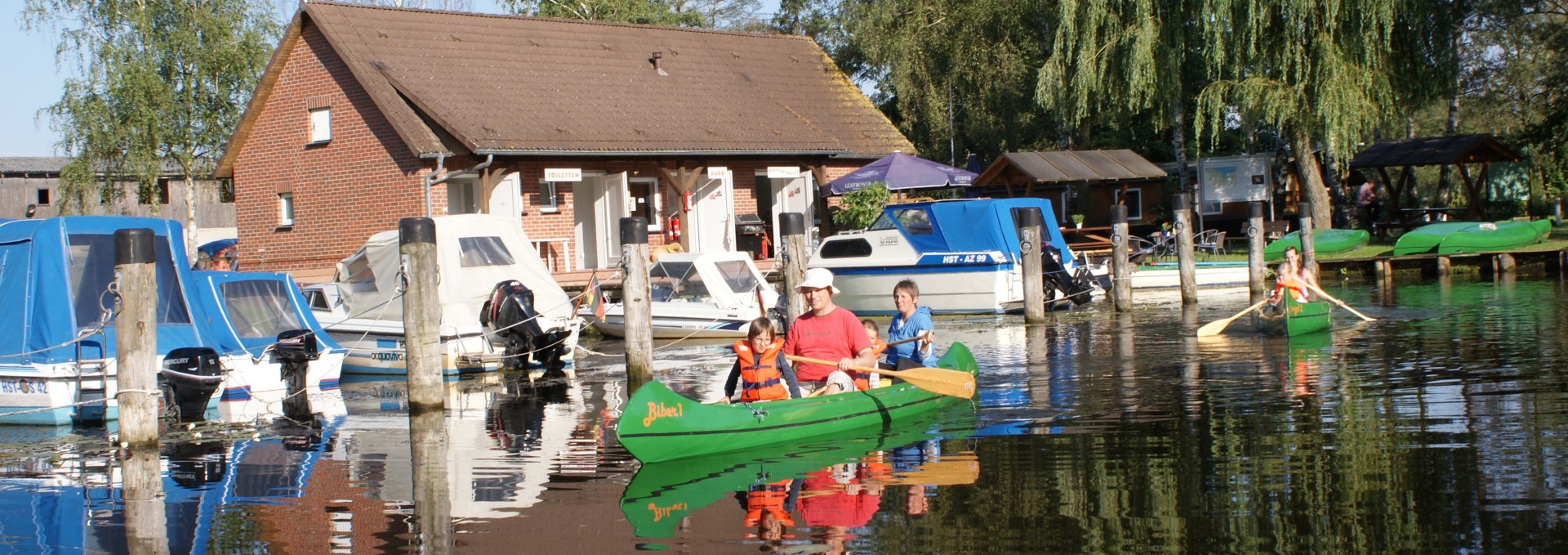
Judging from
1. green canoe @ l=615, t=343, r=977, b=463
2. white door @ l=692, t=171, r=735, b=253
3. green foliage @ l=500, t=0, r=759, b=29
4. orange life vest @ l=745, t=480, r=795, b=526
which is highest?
green foliage @ l=500, t=0, r=759, b=29

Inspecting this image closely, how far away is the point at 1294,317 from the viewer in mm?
19016

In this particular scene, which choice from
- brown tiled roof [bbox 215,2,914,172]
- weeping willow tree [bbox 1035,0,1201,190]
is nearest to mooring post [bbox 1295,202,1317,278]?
weeping willow tree [bbox 1035,0,1201,190]

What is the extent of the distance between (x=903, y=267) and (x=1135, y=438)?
14.2 m

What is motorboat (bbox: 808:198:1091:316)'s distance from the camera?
2464cm

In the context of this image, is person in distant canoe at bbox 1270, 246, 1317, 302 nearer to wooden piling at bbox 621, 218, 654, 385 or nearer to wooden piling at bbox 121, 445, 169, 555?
wooden piling at bbox 621, 218, 654, 385

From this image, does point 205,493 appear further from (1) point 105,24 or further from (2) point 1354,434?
(1) point 105,24

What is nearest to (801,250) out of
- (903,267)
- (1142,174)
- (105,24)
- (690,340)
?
(690,340)

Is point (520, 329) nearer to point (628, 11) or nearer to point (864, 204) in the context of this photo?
point (864, 204)

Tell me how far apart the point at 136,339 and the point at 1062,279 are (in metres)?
16.3

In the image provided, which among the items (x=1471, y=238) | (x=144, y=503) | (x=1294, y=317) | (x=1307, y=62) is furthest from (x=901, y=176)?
(x=144, y=503)

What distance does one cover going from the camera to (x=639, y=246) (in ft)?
54.0

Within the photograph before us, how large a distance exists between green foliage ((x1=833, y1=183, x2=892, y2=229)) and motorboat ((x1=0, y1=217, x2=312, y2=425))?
17.6 m

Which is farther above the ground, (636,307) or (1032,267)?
(1032,267)

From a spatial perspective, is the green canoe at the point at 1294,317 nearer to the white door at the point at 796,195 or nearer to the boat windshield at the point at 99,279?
the boat windshield at the point at 99,279
